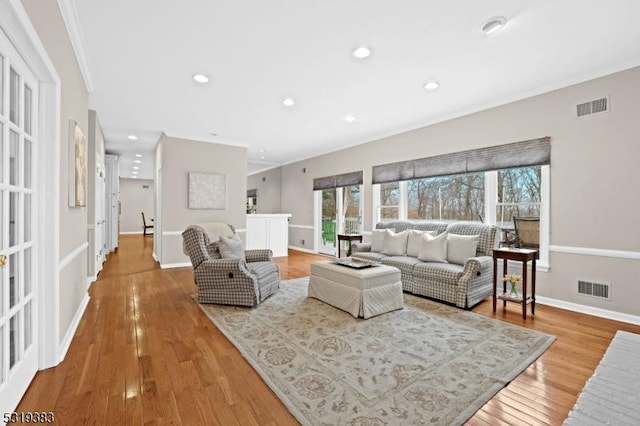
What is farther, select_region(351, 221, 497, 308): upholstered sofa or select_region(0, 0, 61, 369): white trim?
select_region(351, 221, 497, 308): upholstered sofa

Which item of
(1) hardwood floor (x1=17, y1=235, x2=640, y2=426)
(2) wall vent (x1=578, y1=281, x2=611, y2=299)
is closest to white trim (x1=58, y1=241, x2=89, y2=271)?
(1) hardwood floor (x1=17, y1=235, x2=640, y2=426)

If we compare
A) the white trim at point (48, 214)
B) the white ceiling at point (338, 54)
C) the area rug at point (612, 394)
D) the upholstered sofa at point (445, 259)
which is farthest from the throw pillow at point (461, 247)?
the white trim at point (48, 214)

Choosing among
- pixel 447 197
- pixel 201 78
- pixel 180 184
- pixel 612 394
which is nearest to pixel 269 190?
pixel 180 184

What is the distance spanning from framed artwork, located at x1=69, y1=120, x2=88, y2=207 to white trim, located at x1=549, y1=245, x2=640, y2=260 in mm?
5187

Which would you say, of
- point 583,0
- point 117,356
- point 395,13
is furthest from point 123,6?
point 583,0

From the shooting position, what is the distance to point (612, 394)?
6.16 feet

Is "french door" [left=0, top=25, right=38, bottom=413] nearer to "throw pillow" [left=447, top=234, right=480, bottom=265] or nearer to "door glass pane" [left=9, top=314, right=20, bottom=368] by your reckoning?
"door glass pane" [left=9, top=314, right=20, bottom=368]

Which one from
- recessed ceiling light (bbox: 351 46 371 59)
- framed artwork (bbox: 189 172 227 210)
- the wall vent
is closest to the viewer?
recessed ceiling light (bbox: 351 46 371 59)

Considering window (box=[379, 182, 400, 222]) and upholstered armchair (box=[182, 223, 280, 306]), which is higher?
window (box=[379, 182, 400, 222])

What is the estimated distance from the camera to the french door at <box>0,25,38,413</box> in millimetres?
1543

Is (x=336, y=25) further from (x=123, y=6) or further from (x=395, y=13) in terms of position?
(x=123, y=6)

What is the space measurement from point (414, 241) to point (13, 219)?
14.0 feet

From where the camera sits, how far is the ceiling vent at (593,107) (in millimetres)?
3244

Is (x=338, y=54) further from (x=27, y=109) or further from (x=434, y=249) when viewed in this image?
(x=434, y=249)
